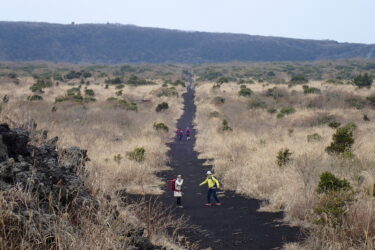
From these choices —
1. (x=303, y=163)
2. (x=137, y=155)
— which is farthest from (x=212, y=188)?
(x=137, y=155)

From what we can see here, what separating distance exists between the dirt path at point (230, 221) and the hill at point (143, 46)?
142m

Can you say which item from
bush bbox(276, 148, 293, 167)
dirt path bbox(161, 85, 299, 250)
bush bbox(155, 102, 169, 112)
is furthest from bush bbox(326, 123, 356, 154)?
bush bbox(155, 102, 169, 112)

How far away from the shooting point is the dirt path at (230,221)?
29.0 ft

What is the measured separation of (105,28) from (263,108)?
6328 inches

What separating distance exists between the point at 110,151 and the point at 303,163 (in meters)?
8.53

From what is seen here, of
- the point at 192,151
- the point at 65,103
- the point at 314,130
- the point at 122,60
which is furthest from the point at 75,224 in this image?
the point at 122,60

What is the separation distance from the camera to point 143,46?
174625 millimetres

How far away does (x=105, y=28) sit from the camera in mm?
184000

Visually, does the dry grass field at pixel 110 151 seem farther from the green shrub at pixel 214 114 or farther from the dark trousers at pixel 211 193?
the green shrub at pixel 214 114

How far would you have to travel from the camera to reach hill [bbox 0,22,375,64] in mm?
154500

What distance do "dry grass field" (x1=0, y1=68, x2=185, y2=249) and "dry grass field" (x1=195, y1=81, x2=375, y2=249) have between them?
267 cm

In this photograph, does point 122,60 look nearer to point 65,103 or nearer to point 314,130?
point 65,103

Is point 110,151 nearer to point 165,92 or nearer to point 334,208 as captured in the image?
point 334,208

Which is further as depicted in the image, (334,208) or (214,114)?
(214,114)
